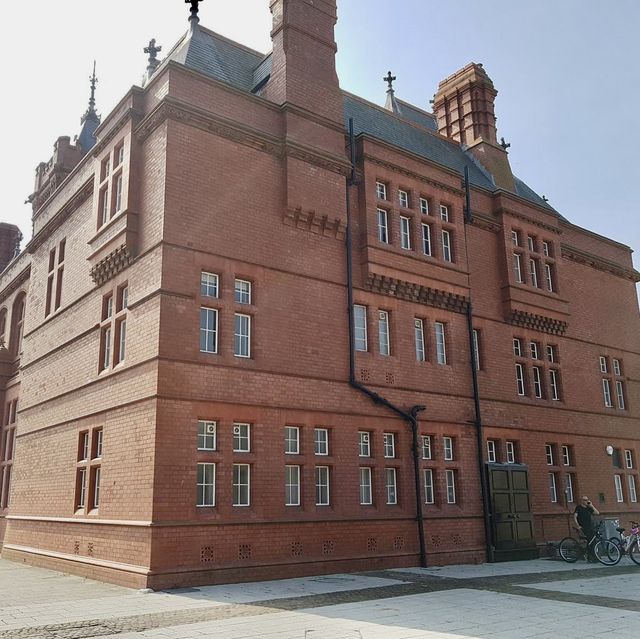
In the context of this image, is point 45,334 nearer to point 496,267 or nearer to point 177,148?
point 177,148

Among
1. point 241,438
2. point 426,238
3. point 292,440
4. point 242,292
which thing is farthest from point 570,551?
point 242,292

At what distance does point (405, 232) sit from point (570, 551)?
1045 centimetres

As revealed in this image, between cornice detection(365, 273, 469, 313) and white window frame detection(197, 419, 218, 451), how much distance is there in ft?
20.4

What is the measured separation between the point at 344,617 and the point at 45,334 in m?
15.4

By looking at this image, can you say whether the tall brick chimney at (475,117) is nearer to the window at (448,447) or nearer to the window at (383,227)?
the window at (383,227)

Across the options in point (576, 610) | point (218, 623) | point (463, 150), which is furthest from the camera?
point (463, 150)

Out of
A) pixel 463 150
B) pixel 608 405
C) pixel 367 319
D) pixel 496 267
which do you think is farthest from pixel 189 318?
pixel 608 405

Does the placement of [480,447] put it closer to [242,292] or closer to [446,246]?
[446,246]

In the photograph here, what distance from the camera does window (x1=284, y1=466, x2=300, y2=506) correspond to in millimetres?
15289

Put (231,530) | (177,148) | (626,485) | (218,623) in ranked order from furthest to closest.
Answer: (626,485)
(177,148)
(231,530)
(218,623)

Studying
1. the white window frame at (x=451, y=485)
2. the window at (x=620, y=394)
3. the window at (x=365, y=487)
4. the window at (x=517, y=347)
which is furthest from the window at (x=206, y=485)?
the window at (x=620, y=394)

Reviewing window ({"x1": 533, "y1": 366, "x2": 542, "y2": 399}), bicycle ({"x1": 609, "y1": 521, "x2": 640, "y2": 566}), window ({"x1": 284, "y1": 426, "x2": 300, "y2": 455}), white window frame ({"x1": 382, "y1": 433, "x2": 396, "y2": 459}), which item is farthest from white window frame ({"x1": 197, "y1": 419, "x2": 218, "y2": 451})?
window ({"x1": 533, "y1": 366, "x2": 542, "y2": 399})

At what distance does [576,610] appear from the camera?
34.3 ft

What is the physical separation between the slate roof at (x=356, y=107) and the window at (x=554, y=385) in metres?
6.09
